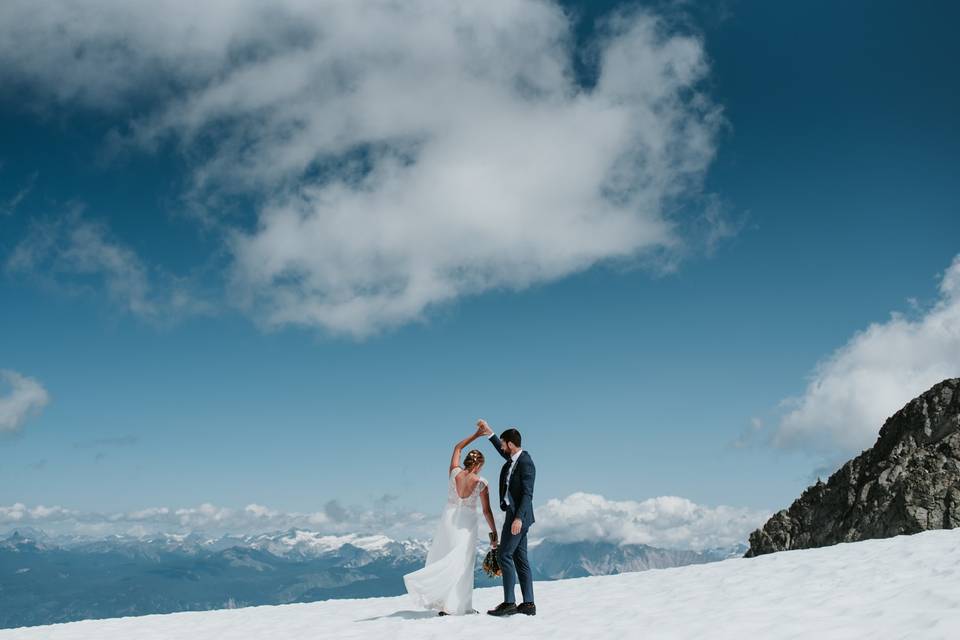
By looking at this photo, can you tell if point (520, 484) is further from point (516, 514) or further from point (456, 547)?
point (456, 547)

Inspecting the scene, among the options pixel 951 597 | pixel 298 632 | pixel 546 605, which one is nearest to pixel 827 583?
pixel 951 597

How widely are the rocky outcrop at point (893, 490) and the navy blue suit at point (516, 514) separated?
2598 cm

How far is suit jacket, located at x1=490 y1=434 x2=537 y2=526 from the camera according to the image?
12.8 meters

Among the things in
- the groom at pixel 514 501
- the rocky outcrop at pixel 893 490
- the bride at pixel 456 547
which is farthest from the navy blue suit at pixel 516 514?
the rocky outcrop at pixel 893 490

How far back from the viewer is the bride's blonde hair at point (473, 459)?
13.5m

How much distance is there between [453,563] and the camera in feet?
A: 44.3

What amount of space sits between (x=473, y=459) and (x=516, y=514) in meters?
1.40

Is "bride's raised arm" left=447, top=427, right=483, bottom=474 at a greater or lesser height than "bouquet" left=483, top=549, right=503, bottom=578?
greater

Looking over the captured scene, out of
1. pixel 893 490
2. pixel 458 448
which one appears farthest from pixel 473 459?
pixel 893 490

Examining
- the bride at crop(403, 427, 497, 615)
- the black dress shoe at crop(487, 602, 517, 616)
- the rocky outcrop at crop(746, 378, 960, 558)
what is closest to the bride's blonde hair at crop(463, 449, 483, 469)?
the bride at crop(403, 427, 497, 615)

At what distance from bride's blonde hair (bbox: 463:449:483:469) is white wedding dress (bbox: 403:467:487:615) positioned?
0.25 metres

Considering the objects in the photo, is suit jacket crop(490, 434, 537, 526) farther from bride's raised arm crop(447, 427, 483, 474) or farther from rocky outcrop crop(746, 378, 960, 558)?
rocky outcrop crop(746, 378, 960, 558)

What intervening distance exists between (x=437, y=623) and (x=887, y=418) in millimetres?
47807

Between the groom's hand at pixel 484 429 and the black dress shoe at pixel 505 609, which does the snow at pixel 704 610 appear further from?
the groom's hand at pixel 484 429
